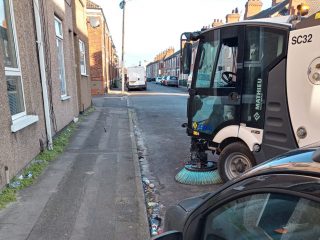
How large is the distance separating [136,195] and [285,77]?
→ 2734mm

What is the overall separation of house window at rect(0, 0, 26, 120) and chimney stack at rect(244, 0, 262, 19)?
102 feet

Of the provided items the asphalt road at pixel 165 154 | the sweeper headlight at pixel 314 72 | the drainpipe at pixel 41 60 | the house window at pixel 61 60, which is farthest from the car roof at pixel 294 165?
the house window at pixel 61 60

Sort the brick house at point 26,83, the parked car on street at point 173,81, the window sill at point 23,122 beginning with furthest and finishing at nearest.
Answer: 1. the parked car on street at point 173,81
2. the window sill at point 23,122
3. the brick house at point 26,83

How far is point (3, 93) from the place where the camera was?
4664mm

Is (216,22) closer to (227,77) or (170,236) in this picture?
(227,77)

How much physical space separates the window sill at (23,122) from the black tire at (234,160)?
3.38 meters

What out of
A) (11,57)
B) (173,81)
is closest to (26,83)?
(11,57)

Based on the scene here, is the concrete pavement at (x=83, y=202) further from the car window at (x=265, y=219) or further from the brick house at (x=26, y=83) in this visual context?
the car window at (x=265, y=219)

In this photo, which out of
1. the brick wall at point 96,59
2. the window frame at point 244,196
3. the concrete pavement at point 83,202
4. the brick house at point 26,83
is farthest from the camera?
the brick wall at point 96,59

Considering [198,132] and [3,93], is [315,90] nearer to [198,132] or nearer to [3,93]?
[198,132]

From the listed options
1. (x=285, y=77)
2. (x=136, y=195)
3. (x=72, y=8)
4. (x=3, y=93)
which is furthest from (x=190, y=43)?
(x=72, y=8)

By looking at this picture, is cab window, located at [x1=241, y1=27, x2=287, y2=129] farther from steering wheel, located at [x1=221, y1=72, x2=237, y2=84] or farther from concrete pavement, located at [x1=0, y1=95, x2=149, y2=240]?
concrete pavement, located at [x1=0, y1=95, x2=149, y2=240]

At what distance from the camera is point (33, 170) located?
5586 millimetres

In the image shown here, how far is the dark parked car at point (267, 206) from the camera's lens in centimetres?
120
